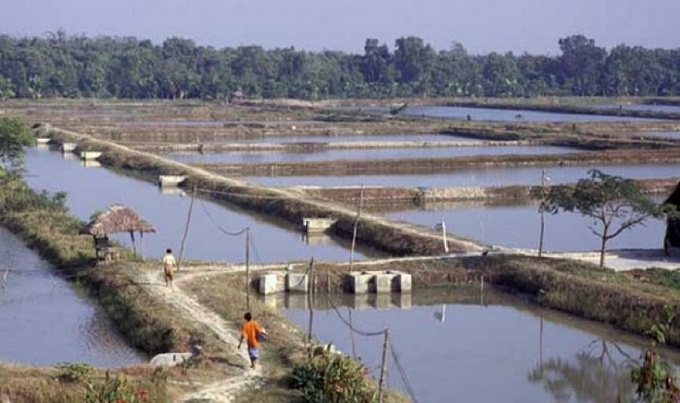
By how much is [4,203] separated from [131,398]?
1648cm

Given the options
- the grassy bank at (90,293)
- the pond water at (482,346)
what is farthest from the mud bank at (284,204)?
the grassy bank at (90,293)

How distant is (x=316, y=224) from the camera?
22672 mm

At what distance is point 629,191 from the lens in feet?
55.1

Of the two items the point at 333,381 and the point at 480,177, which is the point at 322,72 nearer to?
the point at 480,177

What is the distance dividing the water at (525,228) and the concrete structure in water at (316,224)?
1856mm

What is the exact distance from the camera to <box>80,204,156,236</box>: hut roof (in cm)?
1733

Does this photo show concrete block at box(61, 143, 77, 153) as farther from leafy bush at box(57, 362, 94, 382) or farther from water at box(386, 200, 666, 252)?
leafy bush at box(57, 362, 94, 382)

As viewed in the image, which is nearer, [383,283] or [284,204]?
[383,283]

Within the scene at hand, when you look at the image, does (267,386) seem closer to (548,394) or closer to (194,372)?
(194,372)

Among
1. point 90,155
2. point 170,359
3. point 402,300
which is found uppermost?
point 170,359

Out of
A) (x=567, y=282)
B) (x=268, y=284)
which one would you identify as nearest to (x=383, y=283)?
(x=268, y=284)

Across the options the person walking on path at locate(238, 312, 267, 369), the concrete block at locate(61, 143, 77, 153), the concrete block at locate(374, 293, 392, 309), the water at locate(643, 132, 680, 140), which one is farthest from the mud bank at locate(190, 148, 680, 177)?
the person walking on path at locate(238, 312, 267, 369)

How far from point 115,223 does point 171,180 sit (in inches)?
530

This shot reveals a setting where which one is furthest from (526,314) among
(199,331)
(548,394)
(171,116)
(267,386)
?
(171,116)
